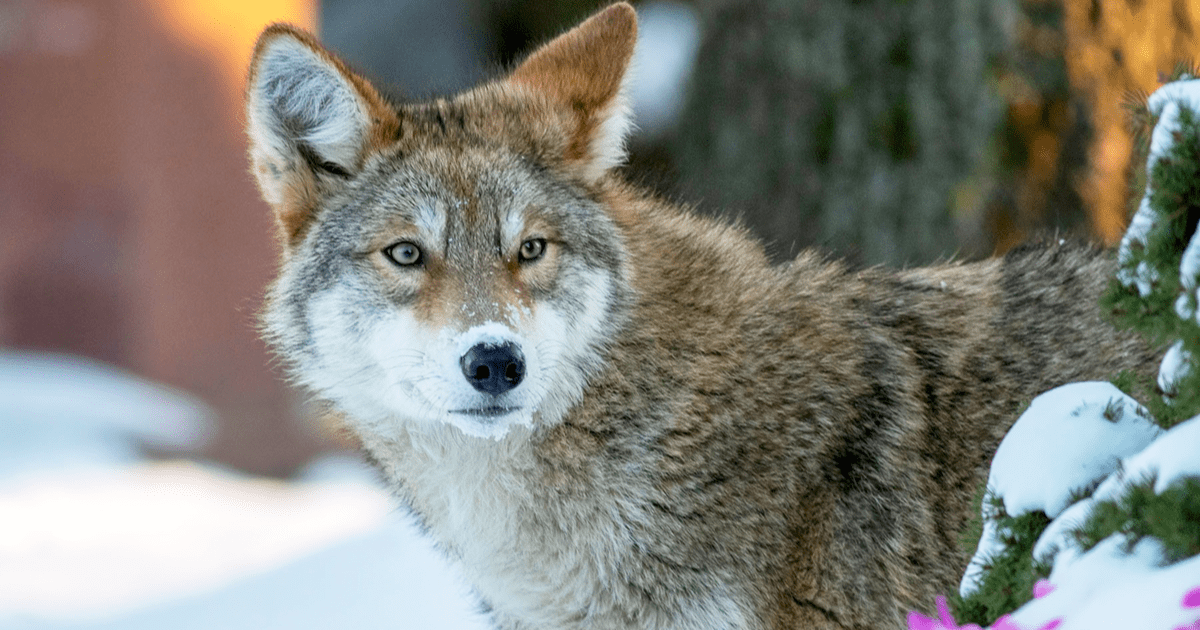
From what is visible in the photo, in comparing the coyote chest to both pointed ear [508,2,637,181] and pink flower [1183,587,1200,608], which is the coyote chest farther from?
pink flower [1183,587,1200,608]

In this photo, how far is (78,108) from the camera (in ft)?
37.4

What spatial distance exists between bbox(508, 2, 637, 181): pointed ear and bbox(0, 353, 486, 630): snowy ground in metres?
1.60

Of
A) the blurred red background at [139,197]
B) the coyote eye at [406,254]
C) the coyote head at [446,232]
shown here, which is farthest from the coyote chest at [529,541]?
the blurred red background at [139,197]

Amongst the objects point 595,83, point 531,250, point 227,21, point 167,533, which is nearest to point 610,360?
point 531,250

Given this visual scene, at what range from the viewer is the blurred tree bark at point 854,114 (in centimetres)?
700

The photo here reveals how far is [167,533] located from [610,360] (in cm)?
587

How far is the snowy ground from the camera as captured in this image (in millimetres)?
6395

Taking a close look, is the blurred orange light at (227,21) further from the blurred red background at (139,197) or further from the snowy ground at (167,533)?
the snowy ground at (167,533)

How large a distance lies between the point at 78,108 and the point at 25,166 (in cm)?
71

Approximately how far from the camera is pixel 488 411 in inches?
138

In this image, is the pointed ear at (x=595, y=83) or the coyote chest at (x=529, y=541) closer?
the coyote chest at (x=529, y=541)

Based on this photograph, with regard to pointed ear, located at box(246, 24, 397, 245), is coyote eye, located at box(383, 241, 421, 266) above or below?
below

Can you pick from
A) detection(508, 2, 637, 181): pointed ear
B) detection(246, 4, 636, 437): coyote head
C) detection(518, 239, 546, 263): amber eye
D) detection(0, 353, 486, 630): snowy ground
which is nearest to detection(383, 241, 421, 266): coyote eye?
detection(246, 4, 636, 437): coyote head

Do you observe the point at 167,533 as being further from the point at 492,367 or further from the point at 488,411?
the point at 492,367
